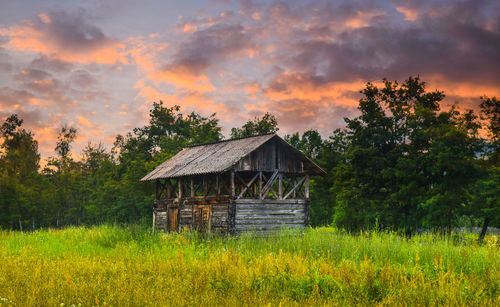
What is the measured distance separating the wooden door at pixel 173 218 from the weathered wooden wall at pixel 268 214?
5.85m

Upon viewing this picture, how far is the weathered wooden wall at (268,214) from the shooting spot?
2344 centimetres

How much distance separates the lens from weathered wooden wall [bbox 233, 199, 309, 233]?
2344 centimetres

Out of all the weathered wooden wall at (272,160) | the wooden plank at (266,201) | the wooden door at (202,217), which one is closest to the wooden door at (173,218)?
the wooden door at (202,217)

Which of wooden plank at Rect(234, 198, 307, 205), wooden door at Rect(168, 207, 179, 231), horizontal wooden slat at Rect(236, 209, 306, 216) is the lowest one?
wooden door at Rect(168, 207, 179, 231)

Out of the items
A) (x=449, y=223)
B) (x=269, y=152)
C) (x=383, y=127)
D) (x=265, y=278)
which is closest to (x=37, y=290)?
(x=265, y=278)

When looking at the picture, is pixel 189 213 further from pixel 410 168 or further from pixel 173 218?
pixel 410 168

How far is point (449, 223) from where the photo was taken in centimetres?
2523

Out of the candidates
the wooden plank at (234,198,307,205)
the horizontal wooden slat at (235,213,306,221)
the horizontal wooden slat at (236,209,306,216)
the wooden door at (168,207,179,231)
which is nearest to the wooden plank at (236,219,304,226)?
the horizontal wooden slat at (235,213,306,221)

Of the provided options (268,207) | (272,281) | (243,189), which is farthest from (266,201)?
(272,281)

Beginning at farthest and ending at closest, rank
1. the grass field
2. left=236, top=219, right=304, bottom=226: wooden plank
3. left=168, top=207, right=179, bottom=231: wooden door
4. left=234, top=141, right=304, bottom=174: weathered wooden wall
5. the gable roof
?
1. left=168, top=207, right=179, bottom=231: wooden door
2. left=234, top=141, right=304, bottom=174: weathered wooden wall
3. the gable roof
4. left=236, top=219, right=304, bottom=226: wooden plank
5. the grass field

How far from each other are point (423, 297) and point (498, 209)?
62.2 feet

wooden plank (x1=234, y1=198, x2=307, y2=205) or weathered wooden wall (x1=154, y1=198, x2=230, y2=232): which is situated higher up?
wooden plank (x1=234, y1=198, x2=307, y2=205)

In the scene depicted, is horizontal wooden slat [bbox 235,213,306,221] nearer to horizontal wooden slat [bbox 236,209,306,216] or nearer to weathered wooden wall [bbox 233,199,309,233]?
weathered wooden wall [bbox 233,199,309,233]

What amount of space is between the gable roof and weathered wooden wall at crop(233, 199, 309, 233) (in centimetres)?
232
